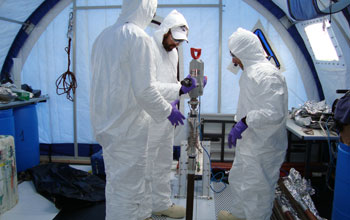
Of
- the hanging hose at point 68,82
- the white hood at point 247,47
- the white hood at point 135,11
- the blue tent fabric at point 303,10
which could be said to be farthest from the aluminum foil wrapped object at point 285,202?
the hanging hose at point 68,82

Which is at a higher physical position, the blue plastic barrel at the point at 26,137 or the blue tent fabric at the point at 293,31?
the blue tent fabric at the point at 293,31

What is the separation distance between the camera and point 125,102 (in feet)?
5.13

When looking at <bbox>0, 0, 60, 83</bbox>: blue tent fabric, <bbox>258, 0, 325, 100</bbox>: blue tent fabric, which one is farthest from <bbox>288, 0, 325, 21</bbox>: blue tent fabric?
<bbox>0, 0, 60, 83</bbox>: blue tent fabric

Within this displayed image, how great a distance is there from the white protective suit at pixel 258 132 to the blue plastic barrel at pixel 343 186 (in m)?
0.48

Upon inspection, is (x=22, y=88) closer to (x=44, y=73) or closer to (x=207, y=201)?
(x=44, y=73)

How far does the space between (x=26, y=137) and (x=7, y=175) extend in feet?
2.95

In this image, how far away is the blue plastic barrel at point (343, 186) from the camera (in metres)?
1.98

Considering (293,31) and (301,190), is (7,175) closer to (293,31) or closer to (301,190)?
(301,190)

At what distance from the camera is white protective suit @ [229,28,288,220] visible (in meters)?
1.77

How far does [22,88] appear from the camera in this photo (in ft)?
11.3

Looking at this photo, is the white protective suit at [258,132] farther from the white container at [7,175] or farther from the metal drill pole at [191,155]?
the white container at [7,175]

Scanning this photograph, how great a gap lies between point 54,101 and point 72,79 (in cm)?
49

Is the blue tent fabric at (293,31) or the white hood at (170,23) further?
the blue tent fabric at (293,31)

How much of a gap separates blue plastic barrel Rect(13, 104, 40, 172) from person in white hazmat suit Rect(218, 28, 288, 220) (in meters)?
2.49
